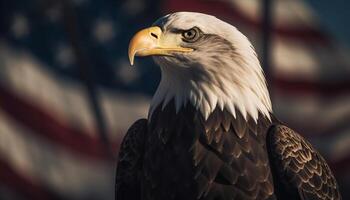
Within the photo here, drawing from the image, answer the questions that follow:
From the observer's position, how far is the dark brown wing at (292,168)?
6168 millimetres

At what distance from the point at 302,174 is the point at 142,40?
2.95 feet

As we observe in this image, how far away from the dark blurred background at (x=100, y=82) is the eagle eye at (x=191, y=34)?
9.01 feet

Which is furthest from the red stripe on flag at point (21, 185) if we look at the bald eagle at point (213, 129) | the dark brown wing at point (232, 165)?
the dark brown wing at point (232, 165)

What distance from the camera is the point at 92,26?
29.8ft

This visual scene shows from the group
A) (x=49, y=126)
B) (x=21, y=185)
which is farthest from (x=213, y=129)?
(x=21, y=185)

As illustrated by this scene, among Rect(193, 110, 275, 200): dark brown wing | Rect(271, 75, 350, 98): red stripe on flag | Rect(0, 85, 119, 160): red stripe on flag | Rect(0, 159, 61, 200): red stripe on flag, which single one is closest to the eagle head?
Rect(193, 110, 275, 200): dark brown wing

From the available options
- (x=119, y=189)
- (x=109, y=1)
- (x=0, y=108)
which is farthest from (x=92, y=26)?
(x=119, y=189)

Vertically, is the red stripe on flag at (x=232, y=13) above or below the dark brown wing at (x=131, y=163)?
above

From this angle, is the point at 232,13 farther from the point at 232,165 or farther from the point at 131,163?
the point at 232,165

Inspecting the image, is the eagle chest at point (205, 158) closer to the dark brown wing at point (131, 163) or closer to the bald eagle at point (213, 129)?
the bald eagle at point (213, 129)

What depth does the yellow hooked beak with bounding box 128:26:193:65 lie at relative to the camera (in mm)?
5973

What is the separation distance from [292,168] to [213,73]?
52 centimetres

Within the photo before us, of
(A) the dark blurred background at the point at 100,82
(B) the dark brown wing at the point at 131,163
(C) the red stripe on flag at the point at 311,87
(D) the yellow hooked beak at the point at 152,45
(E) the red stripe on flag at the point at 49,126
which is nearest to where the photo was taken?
(D) the yellow hooked beak at the point at 152,45

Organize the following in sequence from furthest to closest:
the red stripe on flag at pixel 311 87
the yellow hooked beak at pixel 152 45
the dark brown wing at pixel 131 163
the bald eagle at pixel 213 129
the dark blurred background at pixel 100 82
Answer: the red stripe on flag at pixel 311 87 < the dark blurred background at pixel 100 82 < the dark brown wing at pixel 131 163 < the bald eagle at pixel 213 129 < the yellow hooked beak at pixel 152 45
